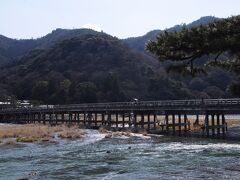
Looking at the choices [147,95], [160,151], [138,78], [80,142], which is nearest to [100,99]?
[147,95]

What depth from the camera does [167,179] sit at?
2745 centimetres

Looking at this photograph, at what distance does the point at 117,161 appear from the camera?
37.0m

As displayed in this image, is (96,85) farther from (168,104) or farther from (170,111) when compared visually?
(168,104)

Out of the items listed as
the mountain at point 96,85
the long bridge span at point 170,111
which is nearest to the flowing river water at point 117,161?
the long bridge span at point 170,111

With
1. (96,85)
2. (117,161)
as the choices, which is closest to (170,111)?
(117,161)

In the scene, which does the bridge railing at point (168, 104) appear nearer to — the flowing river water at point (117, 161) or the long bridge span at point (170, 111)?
the long bridge span at point (170, 111)

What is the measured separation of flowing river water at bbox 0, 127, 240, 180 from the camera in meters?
29.8

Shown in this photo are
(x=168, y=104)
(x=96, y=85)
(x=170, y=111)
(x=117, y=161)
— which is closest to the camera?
(x=117, y=161)

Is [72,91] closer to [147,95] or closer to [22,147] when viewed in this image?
[147,95]

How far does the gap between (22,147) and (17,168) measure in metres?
16.2

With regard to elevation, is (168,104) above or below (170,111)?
above

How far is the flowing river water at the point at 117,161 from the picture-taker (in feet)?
97.9

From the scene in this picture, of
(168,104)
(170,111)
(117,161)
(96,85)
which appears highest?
(96,85)

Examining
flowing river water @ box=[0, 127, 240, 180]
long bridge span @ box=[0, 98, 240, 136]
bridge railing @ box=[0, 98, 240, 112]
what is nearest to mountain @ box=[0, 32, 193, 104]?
long bridge span @ box=[0, 98, 240, 136]
